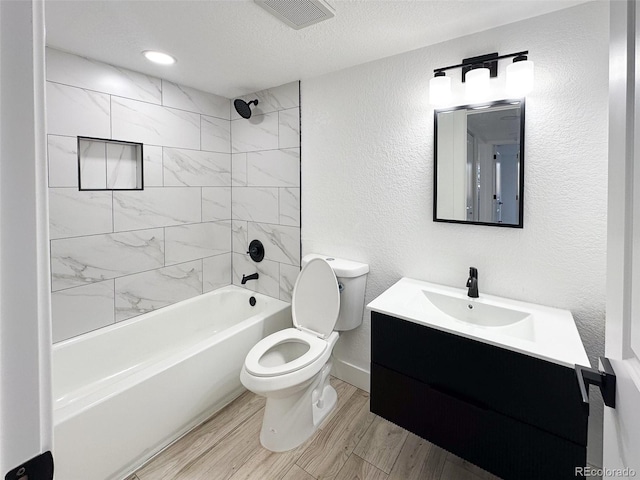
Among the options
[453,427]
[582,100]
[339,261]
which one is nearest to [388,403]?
[453,427]

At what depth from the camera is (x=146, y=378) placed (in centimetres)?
174

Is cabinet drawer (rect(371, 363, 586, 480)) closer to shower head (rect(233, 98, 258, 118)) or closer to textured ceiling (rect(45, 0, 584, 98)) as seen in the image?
textured ceiling (rect(45, 0, 584, 98))

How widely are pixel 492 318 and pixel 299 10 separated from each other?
5.96 feet

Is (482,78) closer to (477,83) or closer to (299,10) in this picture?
(477,83)

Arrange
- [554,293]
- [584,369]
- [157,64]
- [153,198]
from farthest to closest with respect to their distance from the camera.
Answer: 1. [153,198]
2. [157,64]
3. [554,293]
4. [584,369]

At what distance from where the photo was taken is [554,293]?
1.65 metres

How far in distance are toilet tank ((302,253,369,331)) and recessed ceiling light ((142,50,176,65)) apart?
1.71m

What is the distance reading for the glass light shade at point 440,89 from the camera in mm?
1801

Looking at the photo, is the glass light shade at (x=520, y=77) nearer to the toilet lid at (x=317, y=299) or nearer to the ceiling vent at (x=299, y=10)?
the ceiling vent at (x=299, y=10)

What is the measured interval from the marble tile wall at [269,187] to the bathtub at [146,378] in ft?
0.94

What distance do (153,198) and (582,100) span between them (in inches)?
108

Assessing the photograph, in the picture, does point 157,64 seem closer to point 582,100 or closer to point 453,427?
point 582,100

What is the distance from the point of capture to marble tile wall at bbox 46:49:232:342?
2.07 metres

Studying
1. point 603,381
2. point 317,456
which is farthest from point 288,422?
point 603,381
